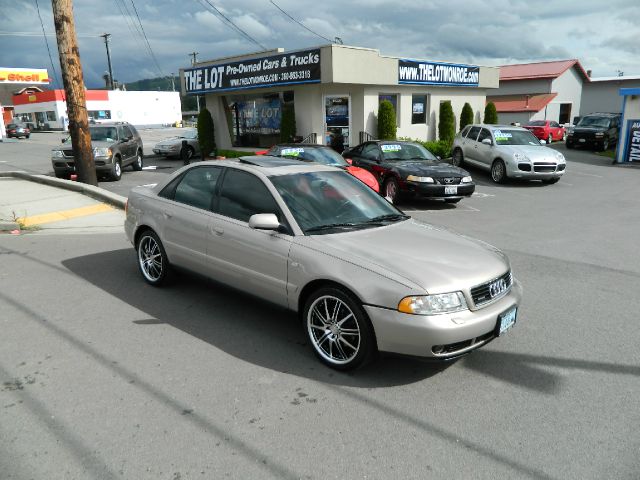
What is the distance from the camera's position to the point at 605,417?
349 centimetres

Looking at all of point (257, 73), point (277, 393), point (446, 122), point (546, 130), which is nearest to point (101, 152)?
point (257, 73)

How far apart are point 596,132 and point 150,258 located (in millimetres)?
26991

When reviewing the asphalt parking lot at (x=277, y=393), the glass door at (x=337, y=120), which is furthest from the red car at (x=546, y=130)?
the asphalt parking lot at (x=277, y=393)

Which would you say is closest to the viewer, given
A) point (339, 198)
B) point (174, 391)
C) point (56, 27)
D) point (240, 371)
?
point (174, 391)

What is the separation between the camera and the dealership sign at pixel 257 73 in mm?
17562

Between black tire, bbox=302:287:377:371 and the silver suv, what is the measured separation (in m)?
12.9

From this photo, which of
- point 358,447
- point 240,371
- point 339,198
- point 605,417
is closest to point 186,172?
point 339,198

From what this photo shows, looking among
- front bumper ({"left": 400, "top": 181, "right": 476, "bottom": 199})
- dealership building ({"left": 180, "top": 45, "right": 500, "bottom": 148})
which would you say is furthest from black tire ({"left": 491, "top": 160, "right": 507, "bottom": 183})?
dealership building ({"left": 180, "top": 45, "right": 500, "bottom": 148})

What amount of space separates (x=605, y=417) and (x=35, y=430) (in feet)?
12.4

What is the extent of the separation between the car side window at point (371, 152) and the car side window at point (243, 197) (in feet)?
26.4

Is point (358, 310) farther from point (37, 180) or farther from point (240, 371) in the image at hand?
point (37, 180)

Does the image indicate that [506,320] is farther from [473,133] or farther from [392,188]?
[473,133]

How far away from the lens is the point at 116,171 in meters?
16.5

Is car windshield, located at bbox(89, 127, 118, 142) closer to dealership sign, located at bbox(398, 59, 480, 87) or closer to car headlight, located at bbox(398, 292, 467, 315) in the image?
dealership sign, located at bbox(398, 59, 480, 87)
